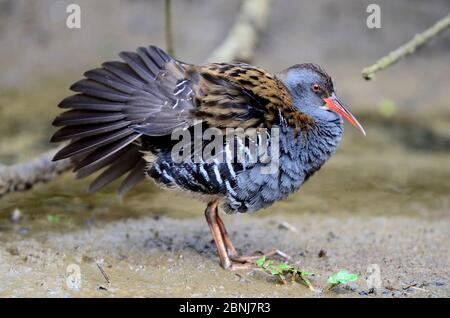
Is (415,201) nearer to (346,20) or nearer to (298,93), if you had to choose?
(298,93)

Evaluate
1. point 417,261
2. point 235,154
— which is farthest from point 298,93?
point 417,261

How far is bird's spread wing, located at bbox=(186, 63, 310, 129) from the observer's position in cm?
465

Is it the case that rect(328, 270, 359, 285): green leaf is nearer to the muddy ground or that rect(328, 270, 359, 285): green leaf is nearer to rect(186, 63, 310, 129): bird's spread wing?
the muddy ground

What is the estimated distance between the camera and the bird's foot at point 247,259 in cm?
485

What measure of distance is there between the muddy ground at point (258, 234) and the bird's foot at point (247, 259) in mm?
86

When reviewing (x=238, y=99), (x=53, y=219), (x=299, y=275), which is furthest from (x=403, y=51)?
(x=53, y=219)

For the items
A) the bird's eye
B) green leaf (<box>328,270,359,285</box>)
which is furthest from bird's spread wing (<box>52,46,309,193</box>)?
green leaf (<box>328,270,359,285</box>)

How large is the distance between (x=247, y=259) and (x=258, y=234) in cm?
94

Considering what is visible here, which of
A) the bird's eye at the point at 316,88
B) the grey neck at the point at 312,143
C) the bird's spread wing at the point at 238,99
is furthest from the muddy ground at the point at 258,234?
the bird's eye at the point at 316,88

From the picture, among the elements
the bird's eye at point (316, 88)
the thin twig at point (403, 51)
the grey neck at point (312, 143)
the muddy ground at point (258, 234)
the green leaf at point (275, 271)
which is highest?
the thin twig at point (403, 51)

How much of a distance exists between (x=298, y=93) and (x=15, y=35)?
6014 mm

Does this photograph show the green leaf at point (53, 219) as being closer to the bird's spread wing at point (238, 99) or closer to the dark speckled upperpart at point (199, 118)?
the dark speckled upperpart at point (199, 118)

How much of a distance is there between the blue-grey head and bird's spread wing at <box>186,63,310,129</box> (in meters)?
0.12
